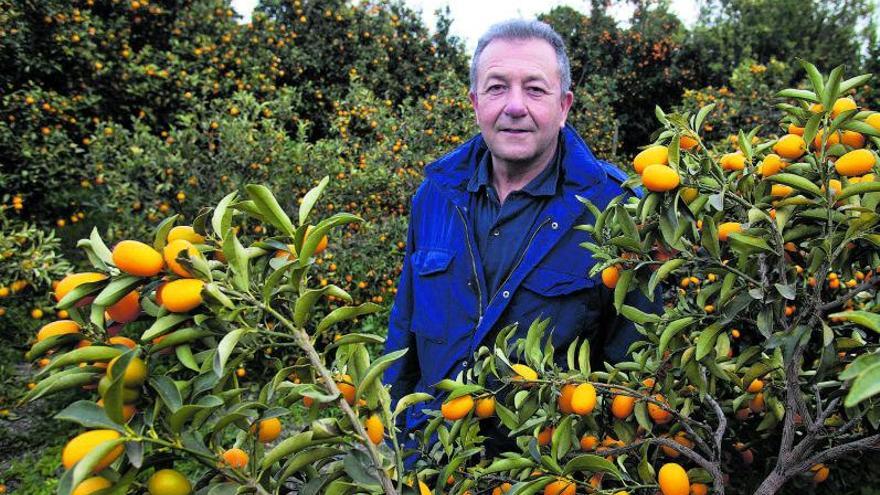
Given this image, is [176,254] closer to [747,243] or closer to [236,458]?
[236,458]

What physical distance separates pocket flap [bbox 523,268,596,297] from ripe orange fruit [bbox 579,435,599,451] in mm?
599

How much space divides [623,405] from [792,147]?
0.53 m

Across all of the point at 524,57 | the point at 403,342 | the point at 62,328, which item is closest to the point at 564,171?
the point at 524,57

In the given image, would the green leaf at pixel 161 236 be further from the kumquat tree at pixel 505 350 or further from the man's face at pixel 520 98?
the man's face at pixel 520 98

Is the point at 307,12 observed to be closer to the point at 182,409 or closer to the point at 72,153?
the point at 72,153

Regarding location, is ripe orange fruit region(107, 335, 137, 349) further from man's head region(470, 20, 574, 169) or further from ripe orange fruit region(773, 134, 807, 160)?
man's head region(470, 20, 574, 169)

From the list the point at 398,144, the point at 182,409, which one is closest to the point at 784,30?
the point at 398,144

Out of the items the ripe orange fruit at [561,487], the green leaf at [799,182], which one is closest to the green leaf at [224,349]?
the ripe orange fruit at [561,487]

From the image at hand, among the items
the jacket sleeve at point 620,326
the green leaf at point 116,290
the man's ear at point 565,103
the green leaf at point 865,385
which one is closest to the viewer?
the green leaf at point 865,385

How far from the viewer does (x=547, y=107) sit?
5.93 feet

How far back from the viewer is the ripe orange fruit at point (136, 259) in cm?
75

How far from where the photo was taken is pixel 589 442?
117 cm

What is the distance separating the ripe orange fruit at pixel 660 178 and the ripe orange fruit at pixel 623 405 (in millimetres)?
406

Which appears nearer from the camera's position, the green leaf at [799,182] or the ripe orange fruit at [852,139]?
the green leaf at [799,182]
